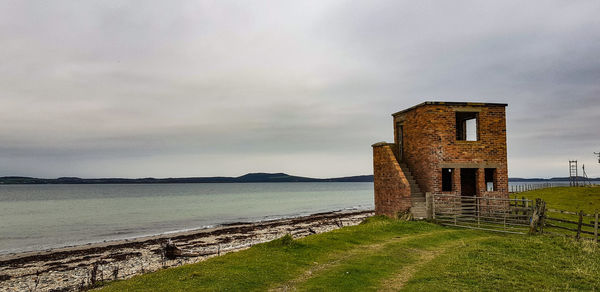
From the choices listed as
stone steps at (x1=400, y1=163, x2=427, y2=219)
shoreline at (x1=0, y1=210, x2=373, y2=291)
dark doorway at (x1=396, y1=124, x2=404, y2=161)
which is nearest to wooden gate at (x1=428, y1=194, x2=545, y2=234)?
stone steps at (x1=400, y1=163, x2=427, y2=219)

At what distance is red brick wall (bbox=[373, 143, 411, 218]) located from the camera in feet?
67.6

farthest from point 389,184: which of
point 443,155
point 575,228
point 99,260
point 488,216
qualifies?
point 99,260

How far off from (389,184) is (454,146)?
4565 mm

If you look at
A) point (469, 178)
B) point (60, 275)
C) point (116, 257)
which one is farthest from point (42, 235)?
point (469, 178)

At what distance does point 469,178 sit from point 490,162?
4.66 metres

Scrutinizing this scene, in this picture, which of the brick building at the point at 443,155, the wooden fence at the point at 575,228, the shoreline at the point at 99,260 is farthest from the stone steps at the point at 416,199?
the shoreline at the point at 99,260

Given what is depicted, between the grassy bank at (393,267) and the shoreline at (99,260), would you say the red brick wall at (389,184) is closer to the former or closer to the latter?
the grassy bank at (393,267)

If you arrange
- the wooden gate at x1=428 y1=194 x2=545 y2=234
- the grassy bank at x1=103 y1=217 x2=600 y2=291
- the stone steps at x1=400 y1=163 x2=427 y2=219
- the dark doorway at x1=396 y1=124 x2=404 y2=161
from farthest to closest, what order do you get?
1. the dark doorway at x1=396 y1=124 x2=404 y2=161
2. the stone steps at x1=400 y1=163 x2=427 y2=219
3. the wooden gate at x1=428 y1=194 x2=545 y2=234
4. the grassy bank at x1=103 y1=217 x2=600 y2=291

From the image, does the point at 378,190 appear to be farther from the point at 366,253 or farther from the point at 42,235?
the point at 42,235

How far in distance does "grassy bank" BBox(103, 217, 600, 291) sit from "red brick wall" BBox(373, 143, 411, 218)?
17.8 feet

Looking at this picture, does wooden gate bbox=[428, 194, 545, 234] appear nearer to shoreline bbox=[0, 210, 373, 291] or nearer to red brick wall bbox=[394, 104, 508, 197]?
red brick wall bbox=[394, 104, 508, 197]

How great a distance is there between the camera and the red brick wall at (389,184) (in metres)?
20.6

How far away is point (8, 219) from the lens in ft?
173

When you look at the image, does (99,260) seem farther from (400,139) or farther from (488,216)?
(488,216)
